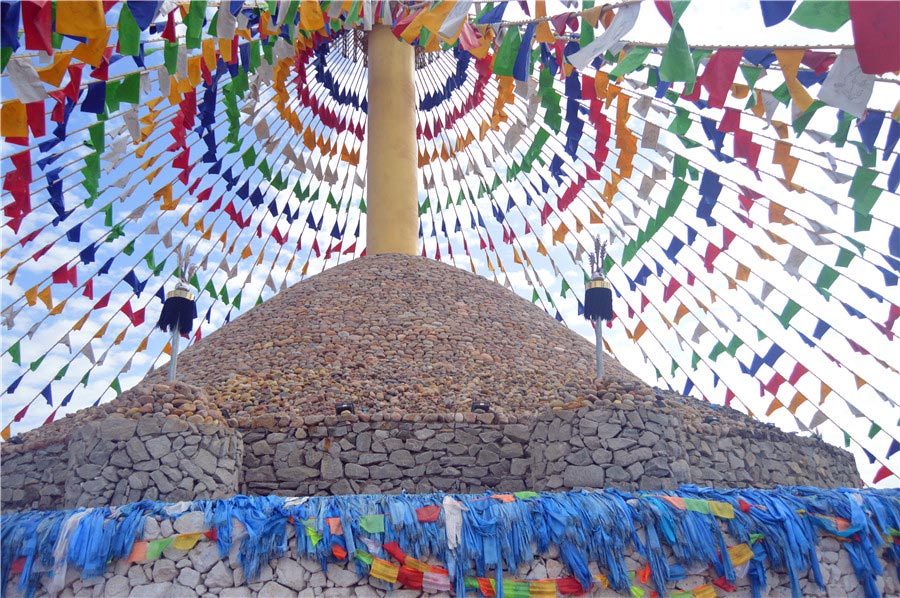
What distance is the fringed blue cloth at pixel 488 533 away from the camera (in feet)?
27.3

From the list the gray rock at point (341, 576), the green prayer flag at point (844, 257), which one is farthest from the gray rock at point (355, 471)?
the green prayer flag at point (844, 257)

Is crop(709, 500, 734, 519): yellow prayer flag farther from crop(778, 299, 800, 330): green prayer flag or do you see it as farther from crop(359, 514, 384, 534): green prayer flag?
crop(778, 299, 800, 330): green prayer flag

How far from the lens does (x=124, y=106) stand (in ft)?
51.4

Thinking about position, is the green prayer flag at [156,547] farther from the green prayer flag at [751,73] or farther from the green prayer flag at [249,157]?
the green prayer flag at [249,157]

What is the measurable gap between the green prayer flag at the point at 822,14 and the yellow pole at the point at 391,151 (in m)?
13.5

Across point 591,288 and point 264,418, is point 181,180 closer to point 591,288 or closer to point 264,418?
point 264,418

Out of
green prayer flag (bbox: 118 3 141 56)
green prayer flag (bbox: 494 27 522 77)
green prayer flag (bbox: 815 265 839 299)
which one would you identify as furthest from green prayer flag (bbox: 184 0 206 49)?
green prayer flag (bbox: 815 265 839 299)

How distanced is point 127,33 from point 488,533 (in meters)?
7.34

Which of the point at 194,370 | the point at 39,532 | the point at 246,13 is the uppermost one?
the point at 246,13

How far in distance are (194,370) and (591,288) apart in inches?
329

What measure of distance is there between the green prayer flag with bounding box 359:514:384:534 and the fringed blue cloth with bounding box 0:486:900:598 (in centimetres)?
1

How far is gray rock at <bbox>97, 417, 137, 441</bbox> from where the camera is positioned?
1030 cm

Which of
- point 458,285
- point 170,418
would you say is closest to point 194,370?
point 170,418

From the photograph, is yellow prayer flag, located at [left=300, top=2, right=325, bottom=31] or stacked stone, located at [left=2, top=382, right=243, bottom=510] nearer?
stacked stone, located at [left=2, top=382, right=243, bottom=510]
